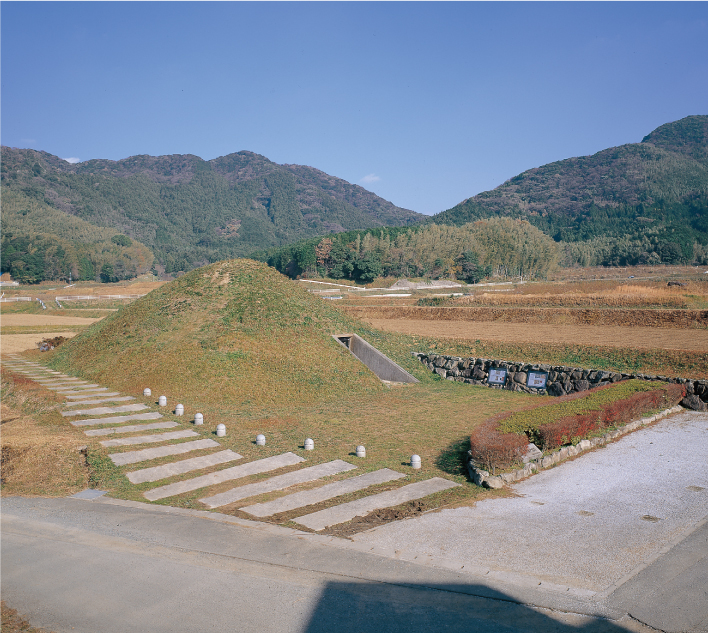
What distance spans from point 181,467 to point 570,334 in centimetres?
2671

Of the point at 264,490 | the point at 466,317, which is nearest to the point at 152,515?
the point at 264,490

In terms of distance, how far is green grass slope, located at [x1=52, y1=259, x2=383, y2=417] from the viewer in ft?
71.3

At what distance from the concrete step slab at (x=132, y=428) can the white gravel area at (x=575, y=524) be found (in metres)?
10.0

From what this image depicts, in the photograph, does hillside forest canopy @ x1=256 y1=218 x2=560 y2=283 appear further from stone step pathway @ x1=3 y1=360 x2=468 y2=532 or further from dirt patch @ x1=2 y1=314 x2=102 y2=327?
stone step pathway @ x1=3 y1=360 x2=468 y2=532

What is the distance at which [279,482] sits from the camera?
12164mm

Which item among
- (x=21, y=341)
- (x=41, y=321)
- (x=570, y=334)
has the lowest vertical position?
(x=570, y=334)

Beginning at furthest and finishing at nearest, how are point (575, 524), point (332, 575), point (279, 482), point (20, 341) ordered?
point (20, 341)
point (279, 482)
point (575, 524)
point (332, 575)

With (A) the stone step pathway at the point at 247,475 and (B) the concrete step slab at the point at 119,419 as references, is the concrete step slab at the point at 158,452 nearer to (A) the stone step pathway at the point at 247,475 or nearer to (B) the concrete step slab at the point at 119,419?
(A) the stone step pathway at the point at 247,475

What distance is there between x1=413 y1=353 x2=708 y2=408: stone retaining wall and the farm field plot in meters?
Answer: 5.26

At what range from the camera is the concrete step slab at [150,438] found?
1493 cm

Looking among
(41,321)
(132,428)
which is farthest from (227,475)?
(41,321)

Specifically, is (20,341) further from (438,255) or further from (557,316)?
(438,255)

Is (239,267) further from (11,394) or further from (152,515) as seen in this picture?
(152,515)

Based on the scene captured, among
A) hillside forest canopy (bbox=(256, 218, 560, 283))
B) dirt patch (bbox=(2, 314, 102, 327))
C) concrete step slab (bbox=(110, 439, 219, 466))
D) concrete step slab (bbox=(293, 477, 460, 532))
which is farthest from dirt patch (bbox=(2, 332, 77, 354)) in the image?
hillside forest canopy (bbox=(256, 218, 560, 283))
